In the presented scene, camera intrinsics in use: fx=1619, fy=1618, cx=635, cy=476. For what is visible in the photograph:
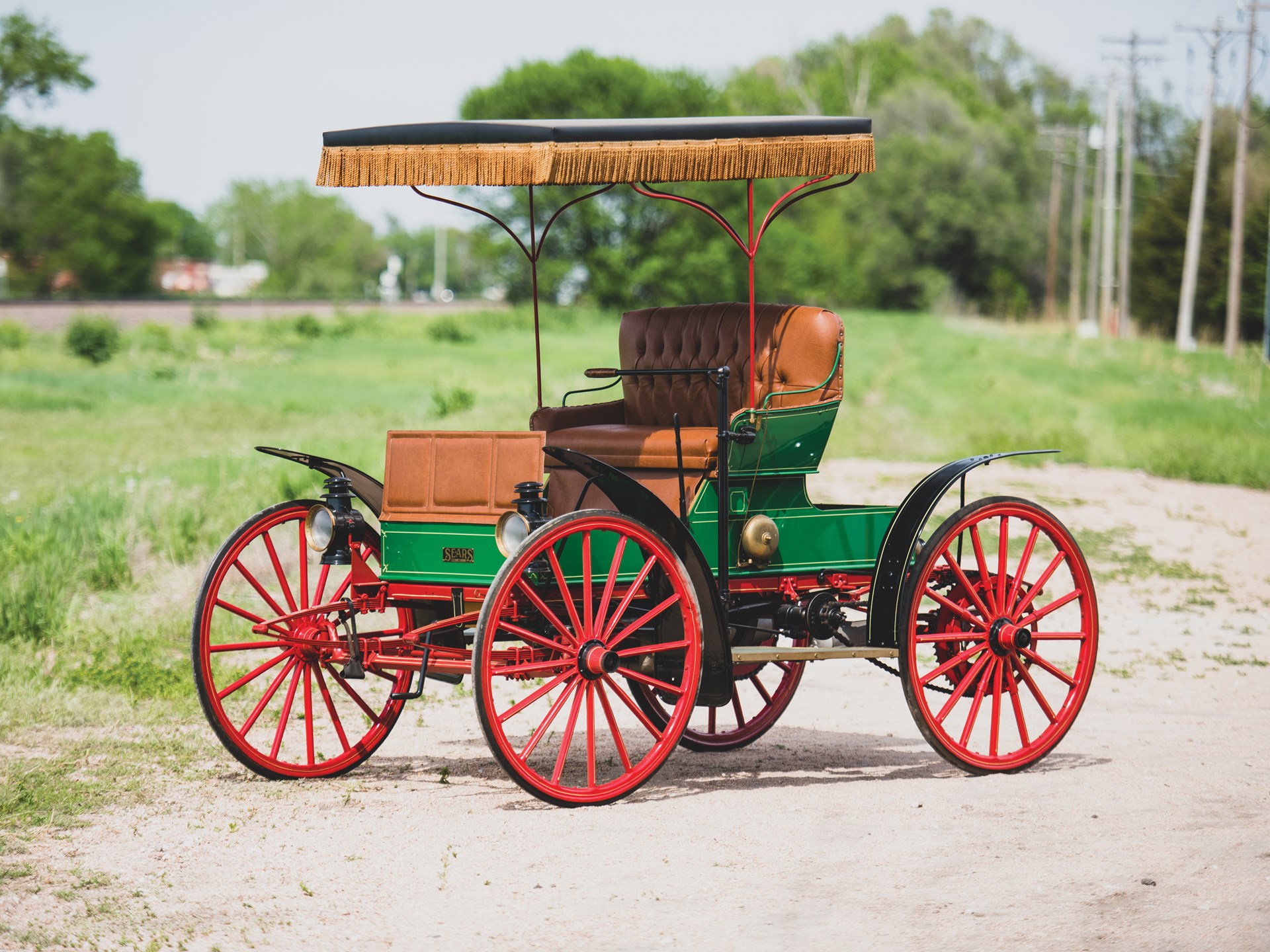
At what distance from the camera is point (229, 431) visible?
24969 millimetres

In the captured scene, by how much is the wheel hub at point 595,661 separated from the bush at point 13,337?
120ft

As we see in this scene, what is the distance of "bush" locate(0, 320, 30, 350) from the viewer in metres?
39.8

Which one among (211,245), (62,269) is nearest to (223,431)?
(62,269)

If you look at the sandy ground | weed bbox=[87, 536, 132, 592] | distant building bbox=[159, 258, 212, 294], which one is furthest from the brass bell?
distant building bbox=[159, 258, 212, 294]

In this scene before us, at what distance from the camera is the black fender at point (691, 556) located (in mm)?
6008

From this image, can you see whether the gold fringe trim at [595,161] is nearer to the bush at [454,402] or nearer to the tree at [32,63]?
the bush at [454,402]

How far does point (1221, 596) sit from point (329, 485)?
8418 millimetres

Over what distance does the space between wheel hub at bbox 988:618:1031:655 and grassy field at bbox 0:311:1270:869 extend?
3528 millimetres

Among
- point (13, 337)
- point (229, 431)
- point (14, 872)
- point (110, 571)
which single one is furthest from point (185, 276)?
point (14, 872)

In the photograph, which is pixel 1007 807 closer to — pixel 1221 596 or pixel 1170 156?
pixel 1221 596

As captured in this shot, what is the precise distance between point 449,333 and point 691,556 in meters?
45.5

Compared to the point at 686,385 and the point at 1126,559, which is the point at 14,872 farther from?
the point at 1126,559

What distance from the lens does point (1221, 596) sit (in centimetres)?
1254

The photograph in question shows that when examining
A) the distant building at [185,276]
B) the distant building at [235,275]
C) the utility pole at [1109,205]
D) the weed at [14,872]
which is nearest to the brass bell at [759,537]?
the weed at [14,872]
